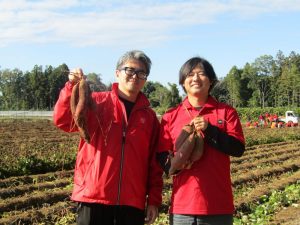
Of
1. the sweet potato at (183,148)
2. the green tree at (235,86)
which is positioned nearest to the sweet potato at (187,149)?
the sweet potato at (183,148)

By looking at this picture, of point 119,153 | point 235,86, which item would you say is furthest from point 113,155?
point 235,86

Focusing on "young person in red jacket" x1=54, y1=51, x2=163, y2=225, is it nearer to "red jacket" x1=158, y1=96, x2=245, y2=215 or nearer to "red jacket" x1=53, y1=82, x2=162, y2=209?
"red jacket" x1=53, y1=82, x2=162, y2=209

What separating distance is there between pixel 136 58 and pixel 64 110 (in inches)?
23.6

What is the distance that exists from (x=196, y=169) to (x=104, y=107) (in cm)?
74

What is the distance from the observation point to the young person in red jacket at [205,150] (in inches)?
102

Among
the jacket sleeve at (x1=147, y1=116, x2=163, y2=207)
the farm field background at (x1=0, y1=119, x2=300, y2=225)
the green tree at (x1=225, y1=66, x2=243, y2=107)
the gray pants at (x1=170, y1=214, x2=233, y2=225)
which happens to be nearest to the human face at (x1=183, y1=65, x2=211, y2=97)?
the jacket sleeve at (x1=147, y1=116, x2=163, y2=207)

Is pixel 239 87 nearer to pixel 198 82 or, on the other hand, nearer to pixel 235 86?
pixel 235 86

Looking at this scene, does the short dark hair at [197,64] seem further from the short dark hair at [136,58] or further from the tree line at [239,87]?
the tree line at [239,87]

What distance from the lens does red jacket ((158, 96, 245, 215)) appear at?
261cm

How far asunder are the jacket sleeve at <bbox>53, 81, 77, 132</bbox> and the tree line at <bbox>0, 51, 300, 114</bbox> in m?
53.6

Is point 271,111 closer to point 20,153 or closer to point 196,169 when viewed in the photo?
point 20,153

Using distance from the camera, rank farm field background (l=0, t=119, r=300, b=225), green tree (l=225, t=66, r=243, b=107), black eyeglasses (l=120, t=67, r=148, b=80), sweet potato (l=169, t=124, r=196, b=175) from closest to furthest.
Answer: sweet potato (l=169, t=124, r=196, b=175)
black eyeglasses (l=120, t=67, r=148, b=80)
farm field background (l=0, t=119, r=300, b=225)
green tree (l=225, t=66, r=243, b=107)

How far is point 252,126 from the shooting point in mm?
31297

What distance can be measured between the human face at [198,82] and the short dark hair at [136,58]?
315mm
